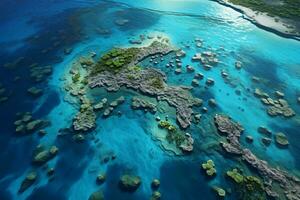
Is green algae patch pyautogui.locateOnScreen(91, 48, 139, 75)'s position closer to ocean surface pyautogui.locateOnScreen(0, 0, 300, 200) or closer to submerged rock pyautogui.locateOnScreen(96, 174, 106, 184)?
ocean surface pyautogui.locateOnScreen(0, 0, 300, 200)

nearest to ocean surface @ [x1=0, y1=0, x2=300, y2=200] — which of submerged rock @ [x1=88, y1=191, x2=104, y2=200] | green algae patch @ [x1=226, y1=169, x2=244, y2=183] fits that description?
submerged rock @ [x1=88, y1=191, x2=104, y2=200]

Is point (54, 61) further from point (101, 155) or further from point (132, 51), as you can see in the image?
point (101, 155)

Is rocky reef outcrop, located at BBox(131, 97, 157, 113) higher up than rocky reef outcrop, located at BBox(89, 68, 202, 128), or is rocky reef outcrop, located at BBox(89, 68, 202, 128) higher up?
rocky reef outcrop, located at BBox(89, 68, 202, 128)

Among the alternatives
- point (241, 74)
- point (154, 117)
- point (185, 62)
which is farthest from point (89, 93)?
point (241, 74)

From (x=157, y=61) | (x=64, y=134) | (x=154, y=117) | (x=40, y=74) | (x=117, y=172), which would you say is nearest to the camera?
(x=117, y=172)

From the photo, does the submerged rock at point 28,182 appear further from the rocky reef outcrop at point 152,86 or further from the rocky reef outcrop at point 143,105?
the rocky reef outcrop at point 152,86

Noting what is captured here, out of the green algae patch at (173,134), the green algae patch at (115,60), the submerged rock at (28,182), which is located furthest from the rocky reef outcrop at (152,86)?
the submerged rock at (28,182)
